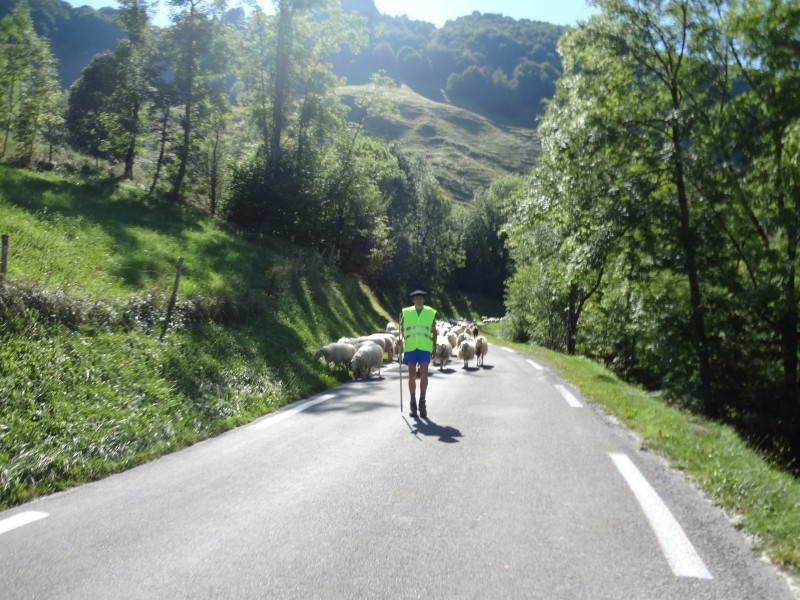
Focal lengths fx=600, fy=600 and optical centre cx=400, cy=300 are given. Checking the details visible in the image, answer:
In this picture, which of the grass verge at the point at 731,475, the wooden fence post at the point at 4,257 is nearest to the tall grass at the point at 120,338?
the wooden fence post at the point at 4,257

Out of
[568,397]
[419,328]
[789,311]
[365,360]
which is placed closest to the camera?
[419,328]

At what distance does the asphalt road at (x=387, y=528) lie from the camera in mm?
3387

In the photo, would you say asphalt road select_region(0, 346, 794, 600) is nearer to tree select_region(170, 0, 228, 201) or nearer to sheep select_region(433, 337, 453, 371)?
sheep select_region(433, 337, 453, 371)

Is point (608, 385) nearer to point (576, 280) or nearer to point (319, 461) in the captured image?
point (576, 280)

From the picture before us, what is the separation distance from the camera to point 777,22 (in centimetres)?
1405

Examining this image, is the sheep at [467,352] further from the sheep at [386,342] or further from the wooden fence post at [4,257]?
the wooden fence post at [4,257]

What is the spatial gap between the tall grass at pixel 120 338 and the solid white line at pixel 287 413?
1.23 ft

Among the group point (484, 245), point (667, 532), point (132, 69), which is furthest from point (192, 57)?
point (484, 245)

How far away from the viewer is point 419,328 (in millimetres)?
9211

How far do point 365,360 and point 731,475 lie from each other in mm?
9391

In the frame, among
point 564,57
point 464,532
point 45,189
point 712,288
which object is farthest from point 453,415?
point 45,189

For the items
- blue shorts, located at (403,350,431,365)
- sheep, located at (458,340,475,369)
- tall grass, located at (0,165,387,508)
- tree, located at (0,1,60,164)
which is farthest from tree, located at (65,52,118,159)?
blue shorts, located at (403,350,431,365)

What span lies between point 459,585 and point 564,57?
1553 centimetres

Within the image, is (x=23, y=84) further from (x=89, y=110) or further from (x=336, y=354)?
(x=336, y=354)
